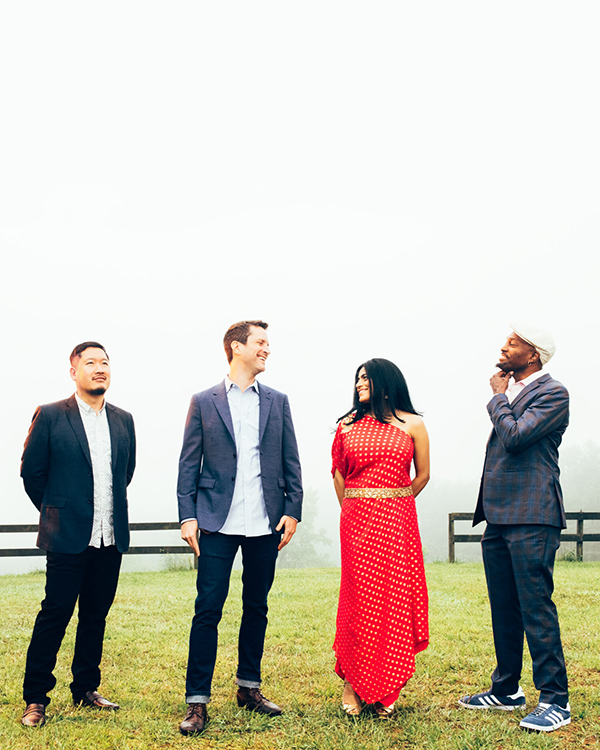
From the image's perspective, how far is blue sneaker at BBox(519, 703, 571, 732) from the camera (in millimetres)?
3875

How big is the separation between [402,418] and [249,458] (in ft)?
3.33

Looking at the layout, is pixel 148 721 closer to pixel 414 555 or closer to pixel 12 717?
pixel 12 717

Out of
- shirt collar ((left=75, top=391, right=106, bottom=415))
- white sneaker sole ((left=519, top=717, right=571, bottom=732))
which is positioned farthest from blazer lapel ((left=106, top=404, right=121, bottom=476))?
white sneaker sole ((left=519, top=717, right=571, bottom=732))

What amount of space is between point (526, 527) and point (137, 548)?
10.0 metres

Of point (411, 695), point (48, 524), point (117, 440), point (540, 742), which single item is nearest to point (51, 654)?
point (48, 524)

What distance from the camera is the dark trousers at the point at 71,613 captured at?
414 centimetres

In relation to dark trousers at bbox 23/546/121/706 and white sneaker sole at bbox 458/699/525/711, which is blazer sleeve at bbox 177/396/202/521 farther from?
white sneaker sole at bbox 458/699/525/711


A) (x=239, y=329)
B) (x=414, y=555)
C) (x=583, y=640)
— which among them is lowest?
(x=583, y=640)

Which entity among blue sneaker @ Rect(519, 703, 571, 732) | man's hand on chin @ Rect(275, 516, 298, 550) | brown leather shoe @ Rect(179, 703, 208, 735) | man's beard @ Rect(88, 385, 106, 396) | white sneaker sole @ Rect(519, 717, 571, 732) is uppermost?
man's beard @ Rect(88, 385, 106, 396)

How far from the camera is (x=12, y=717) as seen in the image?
4.21 metres

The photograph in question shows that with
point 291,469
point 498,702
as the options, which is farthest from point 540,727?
point 291,469

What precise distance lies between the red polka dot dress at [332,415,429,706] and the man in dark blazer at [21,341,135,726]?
1507mm

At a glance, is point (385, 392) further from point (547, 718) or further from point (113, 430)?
point (547, 718)

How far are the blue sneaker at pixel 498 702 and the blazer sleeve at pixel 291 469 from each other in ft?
5.23
